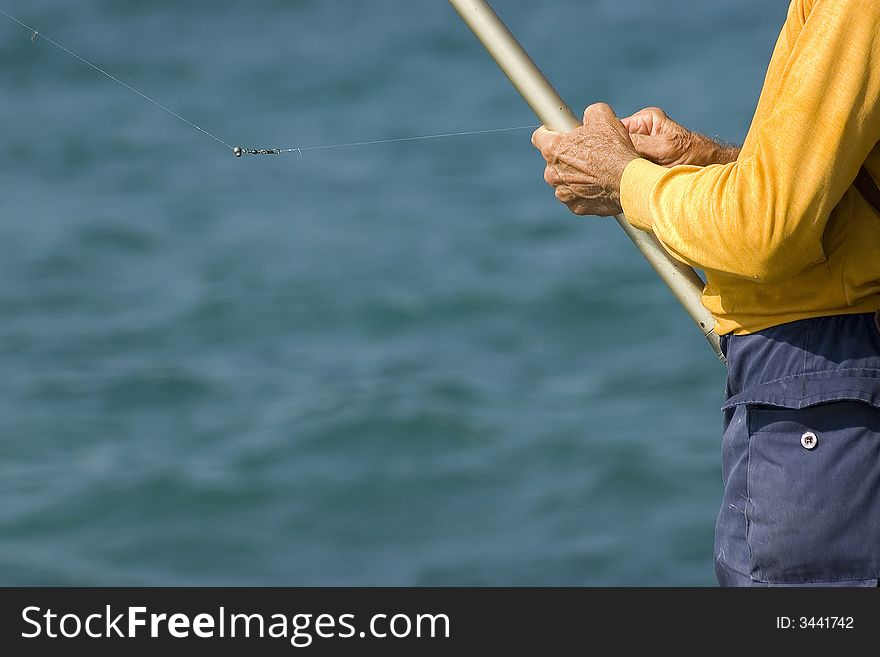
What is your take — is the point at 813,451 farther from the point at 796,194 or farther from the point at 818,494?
the point at 796,194

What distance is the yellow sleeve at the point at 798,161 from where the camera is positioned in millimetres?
1437

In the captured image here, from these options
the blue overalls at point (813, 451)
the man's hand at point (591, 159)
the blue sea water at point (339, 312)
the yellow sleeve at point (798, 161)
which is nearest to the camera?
the yellow sleeve at point (798, 161)

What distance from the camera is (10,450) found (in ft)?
19.6

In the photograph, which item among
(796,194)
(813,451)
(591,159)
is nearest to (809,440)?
(813,451)

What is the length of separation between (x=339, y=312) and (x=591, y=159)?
16.1 ft

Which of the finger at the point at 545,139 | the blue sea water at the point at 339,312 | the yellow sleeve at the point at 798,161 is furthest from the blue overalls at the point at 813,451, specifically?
the blue sea water at the point at 339,312

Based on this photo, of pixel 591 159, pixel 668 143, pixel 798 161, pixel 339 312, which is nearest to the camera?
pixel 798 161

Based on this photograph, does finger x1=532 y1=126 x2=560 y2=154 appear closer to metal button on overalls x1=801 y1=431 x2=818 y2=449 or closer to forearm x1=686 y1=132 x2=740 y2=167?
forearm x1=686 y1=132 x2=740 y2=167

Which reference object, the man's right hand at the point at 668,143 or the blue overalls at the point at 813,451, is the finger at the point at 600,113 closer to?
the man's right hand at the point at 668,143

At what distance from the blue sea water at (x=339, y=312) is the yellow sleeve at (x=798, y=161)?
325cm

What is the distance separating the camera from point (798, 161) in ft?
4.83

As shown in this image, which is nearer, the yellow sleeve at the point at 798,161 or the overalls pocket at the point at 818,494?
the yellow sleeve at the point at 798,161

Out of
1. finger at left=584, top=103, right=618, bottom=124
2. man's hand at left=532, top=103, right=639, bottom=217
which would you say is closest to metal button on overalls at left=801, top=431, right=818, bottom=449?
man's hand at left=532, top=103, right=639, bottom=217
